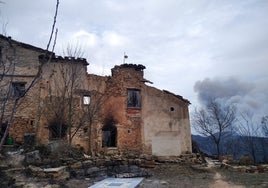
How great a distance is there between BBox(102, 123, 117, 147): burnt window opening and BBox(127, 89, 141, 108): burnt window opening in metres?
2.14

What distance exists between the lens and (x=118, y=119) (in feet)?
68.6

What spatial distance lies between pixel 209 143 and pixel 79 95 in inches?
1061

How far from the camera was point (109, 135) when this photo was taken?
21188 millimetres

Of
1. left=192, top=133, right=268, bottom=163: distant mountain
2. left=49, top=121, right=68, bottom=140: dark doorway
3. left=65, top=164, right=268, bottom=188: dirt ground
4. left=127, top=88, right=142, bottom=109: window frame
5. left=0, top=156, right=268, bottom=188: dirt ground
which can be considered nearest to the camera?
left=0, top=156, right=268, bottom=188: dirt ground

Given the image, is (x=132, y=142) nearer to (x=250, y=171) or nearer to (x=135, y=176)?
(x=135, y=176)

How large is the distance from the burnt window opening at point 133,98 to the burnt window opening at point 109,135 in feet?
7.03

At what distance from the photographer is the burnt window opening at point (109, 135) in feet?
68.5

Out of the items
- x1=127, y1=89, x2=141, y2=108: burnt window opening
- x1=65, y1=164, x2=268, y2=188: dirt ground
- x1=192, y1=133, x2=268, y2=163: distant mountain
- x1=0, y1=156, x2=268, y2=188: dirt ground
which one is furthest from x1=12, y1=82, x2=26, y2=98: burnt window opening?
x1=192, y1=133, x2=268, y2=163: distant mountain

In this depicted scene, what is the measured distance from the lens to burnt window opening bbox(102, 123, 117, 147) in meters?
20.9

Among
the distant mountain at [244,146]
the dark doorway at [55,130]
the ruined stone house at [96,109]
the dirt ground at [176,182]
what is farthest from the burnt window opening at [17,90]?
the distant mountain at [244,146]

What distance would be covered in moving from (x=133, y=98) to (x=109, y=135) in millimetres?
3452

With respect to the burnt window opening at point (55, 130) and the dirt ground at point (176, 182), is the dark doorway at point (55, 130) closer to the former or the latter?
the burnt window opening at point (55, 130)

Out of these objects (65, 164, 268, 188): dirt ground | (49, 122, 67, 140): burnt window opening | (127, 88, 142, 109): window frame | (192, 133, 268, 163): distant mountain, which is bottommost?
(65, 164, 268, 188): dirt ground

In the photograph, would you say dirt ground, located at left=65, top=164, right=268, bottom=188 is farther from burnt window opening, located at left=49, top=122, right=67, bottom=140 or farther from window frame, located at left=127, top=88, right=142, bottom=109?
burnt window opening, located at left=49, top=122, right=67, bottom=140
